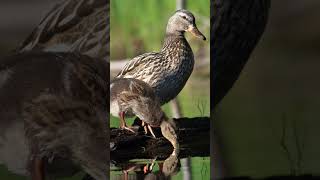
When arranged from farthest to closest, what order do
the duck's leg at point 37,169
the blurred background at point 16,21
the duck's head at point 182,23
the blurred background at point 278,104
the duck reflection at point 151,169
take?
the blurred background at point 278,104
the duck's head at point 182,23
the duck reflection at point 151,169
the duck's leg at point 37,169
the blurred background at point 16,21

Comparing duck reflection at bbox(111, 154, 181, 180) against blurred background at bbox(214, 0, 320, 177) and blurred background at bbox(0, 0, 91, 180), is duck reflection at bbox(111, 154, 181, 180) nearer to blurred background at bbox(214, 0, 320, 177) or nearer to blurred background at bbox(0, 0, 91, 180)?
blurred background at bbox(214, 0, 320, 177)

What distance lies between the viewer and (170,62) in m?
6.07

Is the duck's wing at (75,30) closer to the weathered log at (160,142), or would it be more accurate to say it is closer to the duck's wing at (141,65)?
the duck's wing at (141,65)

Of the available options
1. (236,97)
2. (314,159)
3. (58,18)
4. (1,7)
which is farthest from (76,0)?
(314,159)

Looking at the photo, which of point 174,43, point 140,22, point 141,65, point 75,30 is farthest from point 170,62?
point 75,30

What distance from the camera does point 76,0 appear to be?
5598mm

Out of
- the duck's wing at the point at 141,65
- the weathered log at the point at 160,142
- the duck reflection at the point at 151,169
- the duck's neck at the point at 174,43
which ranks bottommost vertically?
the duck reflection at the point at 151,169

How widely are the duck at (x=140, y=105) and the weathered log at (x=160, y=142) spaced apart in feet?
0.18

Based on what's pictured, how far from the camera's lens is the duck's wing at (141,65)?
5.92 metres

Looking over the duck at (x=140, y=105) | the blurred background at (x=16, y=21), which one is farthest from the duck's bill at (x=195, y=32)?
the blurred background at (x=16, y=21)

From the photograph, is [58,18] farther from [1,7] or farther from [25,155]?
[25,155]

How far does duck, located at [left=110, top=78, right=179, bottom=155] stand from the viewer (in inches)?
229

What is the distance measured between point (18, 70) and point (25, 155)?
69cm

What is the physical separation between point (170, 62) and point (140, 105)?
1.59 ft
